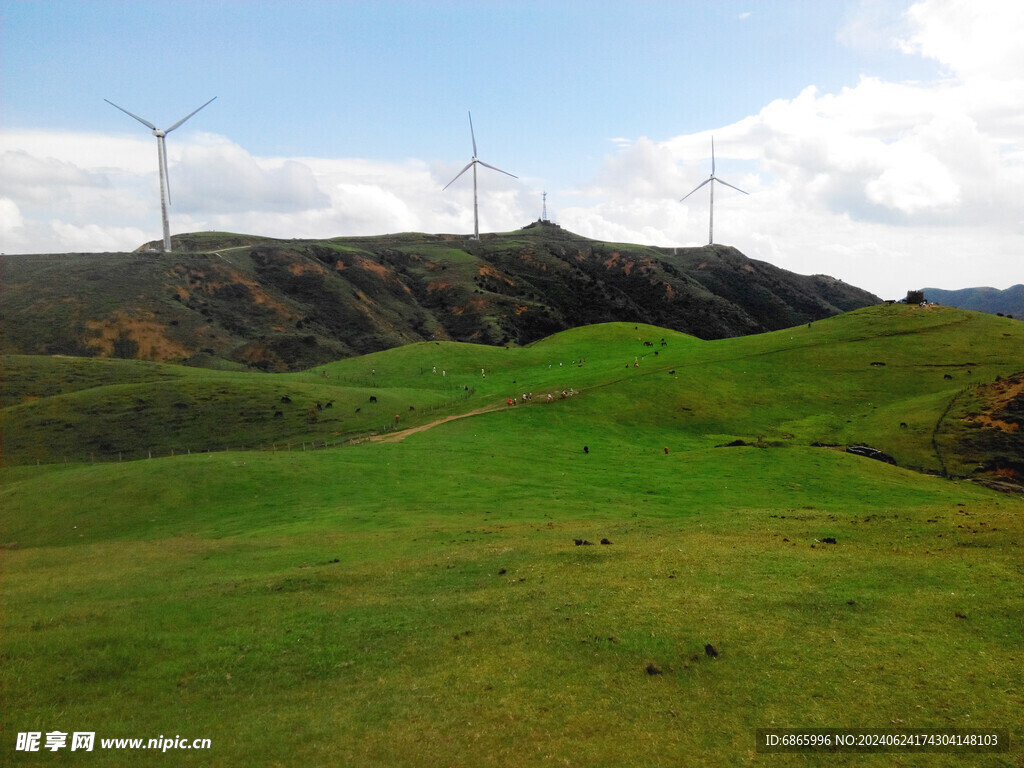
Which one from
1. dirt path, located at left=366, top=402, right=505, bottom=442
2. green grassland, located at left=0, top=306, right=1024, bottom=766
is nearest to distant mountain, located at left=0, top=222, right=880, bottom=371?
dirt path, located at left=366, top=402, right=505, bottom=442

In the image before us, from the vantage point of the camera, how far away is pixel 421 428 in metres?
63.3

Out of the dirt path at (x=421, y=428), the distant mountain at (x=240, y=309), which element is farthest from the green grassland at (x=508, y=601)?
the distant mountain at (x=240, y=309)

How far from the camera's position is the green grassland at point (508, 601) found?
13938 millimetres

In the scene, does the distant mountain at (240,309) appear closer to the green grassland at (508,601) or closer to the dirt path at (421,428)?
the dirt path at (421,428)

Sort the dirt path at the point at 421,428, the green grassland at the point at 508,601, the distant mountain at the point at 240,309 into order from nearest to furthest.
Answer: the green grassland at the point at 508,601
the dirt path at the point at 421,428
the distant mountain at the point at 240,309

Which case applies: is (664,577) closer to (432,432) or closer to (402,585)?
(402,585)

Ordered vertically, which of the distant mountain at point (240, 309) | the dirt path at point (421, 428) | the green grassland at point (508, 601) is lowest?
the green grassland at point (508, 601)

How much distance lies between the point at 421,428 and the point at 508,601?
4367 centimetres

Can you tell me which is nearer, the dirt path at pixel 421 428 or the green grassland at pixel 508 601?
the green grassland at pixel 508 601

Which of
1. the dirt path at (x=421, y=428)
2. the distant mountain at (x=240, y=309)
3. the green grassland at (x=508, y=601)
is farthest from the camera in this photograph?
the distant mountain at (x=240, y=309)

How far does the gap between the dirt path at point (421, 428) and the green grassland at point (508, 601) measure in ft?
7.25

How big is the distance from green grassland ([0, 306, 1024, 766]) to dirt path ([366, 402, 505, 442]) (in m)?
2.21

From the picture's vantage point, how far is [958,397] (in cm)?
5962

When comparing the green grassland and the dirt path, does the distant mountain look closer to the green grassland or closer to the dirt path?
the dirt path
